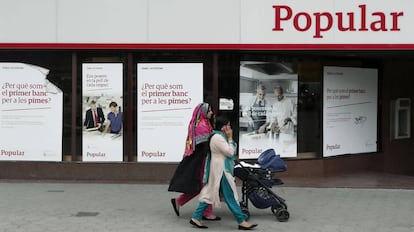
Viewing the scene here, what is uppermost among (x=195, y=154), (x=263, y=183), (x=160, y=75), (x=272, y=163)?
(x=160, y=75)

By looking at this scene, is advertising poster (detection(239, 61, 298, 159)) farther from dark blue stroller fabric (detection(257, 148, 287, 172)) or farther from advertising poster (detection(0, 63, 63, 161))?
advertising poster (detection(0, 63, 63, 161))

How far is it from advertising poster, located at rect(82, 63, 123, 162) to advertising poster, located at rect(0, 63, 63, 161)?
51 centimetres

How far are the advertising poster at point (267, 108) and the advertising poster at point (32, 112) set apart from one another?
11.5ft

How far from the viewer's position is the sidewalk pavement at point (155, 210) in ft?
25.3

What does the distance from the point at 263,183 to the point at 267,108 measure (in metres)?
3.79

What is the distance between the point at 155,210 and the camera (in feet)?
28.5

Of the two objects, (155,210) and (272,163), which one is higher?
(272,163)

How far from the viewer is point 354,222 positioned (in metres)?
7.98

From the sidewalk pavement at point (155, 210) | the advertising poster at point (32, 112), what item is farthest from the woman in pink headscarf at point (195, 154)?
the advertising poster at point (32, 112)

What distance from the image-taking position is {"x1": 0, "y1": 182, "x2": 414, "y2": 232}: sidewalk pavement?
770 cm

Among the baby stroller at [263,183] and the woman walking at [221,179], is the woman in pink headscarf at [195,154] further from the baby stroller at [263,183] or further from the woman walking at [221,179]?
the baby stroller at [263,183]

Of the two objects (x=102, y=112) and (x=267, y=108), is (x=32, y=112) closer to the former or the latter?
(x=102, y=112)

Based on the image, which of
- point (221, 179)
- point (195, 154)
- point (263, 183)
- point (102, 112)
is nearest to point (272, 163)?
point (263, 183)
